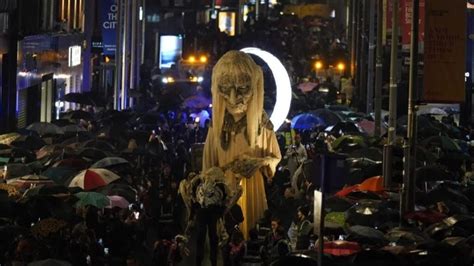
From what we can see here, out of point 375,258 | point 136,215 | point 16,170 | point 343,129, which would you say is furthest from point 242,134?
point 343,129

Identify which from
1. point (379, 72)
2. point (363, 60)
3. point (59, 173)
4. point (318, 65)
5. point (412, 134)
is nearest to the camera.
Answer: point (412, 134)

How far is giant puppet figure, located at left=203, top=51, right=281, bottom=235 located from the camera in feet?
78.8

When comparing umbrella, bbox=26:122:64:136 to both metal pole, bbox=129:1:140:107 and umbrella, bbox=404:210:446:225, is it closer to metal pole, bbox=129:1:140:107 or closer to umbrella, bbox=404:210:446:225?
umbrella, bbox=404:210:446:225

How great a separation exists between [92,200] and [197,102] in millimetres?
23062

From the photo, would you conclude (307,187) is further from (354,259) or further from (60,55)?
(60,55)

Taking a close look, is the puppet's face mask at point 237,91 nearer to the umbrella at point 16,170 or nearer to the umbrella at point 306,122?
the umbrella at point 16,170

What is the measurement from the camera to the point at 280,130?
35.4 meters

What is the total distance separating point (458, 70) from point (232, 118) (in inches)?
163

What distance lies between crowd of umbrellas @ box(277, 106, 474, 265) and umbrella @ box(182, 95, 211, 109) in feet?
33.3

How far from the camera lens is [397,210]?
72.4 feet

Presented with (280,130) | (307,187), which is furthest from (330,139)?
(307,187)

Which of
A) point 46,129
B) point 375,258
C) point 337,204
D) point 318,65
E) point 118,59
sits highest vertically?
point 318,65

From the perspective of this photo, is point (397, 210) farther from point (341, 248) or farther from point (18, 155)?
point (18, 155)

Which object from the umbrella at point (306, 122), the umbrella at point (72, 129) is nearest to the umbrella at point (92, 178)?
the umbrella at point (72, 129)
